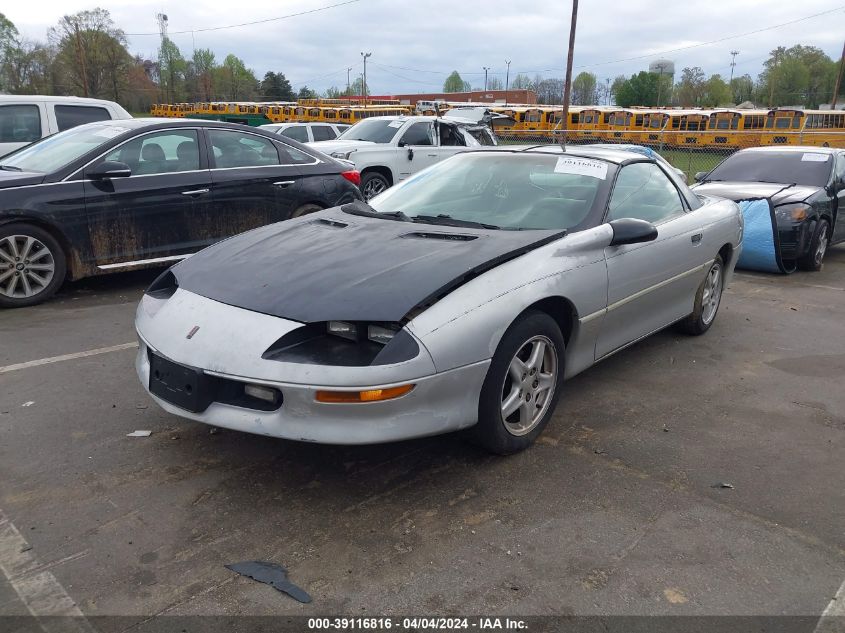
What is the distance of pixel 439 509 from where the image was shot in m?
2.96

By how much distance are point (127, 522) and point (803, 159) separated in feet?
31.1

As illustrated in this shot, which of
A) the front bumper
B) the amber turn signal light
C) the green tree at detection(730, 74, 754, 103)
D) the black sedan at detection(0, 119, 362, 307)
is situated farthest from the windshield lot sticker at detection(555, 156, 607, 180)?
the green tree at detection(730, 74, 754, 103)

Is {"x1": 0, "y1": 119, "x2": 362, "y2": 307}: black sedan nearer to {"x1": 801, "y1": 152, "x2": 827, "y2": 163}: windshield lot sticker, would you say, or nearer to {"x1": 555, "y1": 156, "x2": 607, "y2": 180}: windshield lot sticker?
{"x1": 555, "y1": 156, "x2": 607, "y2": 180}: windshield lot sticker

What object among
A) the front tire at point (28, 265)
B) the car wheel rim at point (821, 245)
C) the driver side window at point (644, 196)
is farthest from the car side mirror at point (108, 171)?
the car wheel rim at point (821, 245)

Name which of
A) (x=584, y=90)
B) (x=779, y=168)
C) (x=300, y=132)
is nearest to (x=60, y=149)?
(x=779, y=168)

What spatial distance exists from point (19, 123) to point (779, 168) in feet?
33.0

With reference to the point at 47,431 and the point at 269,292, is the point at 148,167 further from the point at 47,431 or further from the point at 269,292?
the point at 269,292

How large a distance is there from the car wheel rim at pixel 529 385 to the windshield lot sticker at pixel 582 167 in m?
1.34

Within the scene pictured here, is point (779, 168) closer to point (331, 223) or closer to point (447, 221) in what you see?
point (447, 221)

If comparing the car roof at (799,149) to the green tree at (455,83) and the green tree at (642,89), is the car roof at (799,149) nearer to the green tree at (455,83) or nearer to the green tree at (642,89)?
the green tree at (642,89)

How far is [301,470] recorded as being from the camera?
326 centimetres

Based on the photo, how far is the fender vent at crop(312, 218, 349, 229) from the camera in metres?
4.01

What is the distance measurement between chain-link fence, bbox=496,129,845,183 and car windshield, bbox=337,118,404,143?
13175mm

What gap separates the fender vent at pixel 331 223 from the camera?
4.01 m
